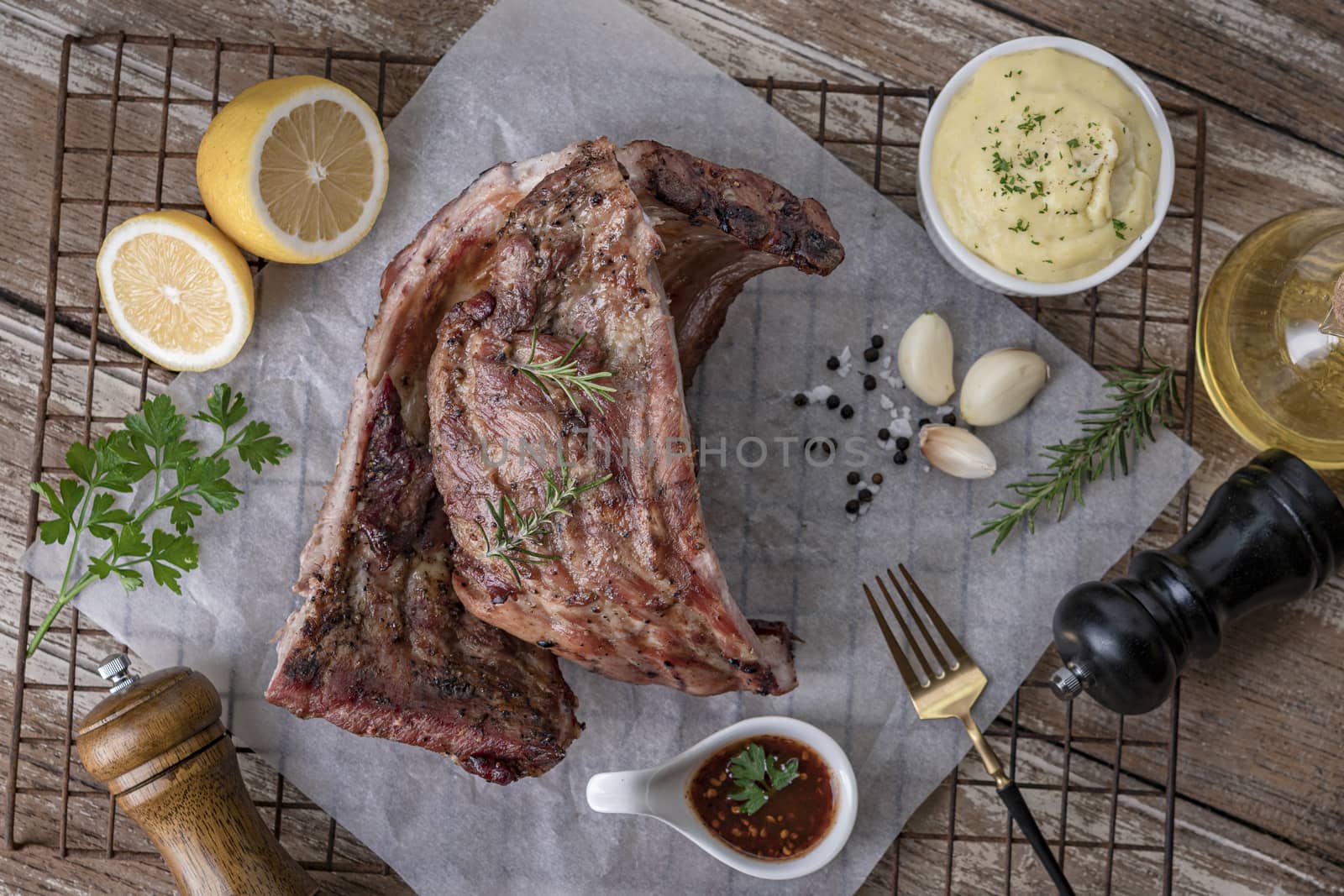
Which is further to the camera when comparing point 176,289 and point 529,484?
point 176,289

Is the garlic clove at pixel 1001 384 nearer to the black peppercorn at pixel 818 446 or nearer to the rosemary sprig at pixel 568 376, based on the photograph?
the black peppercorn at pixel 818 446

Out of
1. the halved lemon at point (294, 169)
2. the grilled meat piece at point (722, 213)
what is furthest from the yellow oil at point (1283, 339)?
the halved lemon at point (294, 169)

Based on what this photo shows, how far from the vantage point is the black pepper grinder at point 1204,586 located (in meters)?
2.57

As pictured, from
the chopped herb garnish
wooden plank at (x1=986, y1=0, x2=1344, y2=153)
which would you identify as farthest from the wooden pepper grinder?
wooden plank at (x1=986, y1=0, x2=1344, y2=153)

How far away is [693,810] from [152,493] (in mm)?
1772

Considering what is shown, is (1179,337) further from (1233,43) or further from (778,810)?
(778,810)

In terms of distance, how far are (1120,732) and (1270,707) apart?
20.9 inches

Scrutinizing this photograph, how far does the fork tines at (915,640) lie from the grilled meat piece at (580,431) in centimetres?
60

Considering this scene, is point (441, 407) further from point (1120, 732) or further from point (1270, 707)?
point (1270, 707)

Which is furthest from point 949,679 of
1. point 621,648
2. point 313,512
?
point 313,512

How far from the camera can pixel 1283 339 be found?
A: 2.69 meters

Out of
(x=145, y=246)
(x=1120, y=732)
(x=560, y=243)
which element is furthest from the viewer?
(x=1120, y=732)

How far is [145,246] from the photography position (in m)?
2.64

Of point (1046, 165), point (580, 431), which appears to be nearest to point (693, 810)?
point (580, 431)
